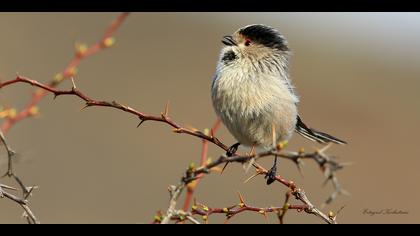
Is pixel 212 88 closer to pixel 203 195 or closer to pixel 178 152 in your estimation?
pixel 203 195

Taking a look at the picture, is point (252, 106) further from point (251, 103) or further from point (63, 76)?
point (63, 76)

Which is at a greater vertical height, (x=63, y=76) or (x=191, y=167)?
(x=63, y=76)

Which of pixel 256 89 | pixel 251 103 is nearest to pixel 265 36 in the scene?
pixel 256 89

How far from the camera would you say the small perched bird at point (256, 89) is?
17.9ft

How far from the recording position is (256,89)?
5.51 meters

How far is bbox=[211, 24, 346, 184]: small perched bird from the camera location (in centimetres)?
546

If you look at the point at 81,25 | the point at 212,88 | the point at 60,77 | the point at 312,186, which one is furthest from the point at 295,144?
the point at 60,77

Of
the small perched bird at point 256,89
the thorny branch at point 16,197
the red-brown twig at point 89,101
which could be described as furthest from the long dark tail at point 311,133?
the thorny branch at point 16,197

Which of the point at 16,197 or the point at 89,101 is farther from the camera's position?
the point at 89,101

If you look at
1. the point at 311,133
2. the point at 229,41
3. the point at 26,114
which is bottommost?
the point at 26,114

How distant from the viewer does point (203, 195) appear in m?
15.5

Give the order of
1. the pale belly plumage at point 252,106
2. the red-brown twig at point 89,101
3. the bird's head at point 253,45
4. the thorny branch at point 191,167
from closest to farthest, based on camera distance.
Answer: the thorny branch at point 191,167, the red-brown twig at point 89,101, the pale belly plumage at point 252,106, the bird's head at point 253,45

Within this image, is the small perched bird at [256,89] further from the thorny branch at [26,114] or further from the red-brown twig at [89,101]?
the thorny branch at [26,114]

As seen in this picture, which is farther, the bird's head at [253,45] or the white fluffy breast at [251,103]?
the bird's head at [253,45]
